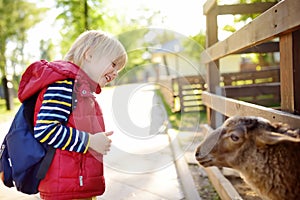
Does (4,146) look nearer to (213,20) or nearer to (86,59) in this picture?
(86,59)

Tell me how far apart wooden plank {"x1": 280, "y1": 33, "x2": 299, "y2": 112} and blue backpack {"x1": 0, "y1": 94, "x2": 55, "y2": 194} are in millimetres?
1237

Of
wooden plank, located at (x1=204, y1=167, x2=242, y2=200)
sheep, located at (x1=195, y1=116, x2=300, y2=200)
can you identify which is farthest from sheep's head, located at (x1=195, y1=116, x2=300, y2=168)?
wooden plank, located at (x1=204, y1=167, x2=242, y2=200)

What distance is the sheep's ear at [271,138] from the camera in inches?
54.7

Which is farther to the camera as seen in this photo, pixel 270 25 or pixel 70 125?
pixel 270 25

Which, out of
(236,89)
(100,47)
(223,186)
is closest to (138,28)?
(100,47)

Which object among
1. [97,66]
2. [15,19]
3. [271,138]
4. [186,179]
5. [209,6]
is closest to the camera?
[271,138]

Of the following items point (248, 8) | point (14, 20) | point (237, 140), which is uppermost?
point (14, 20)

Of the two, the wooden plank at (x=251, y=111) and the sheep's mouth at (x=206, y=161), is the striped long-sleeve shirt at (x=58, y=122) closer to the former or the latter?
the sheep's mouth at (x=206, y=161)

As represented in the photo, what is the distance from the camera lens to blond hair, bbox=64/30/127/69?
1746 mm

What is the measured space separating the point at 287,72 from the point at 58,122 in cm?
119

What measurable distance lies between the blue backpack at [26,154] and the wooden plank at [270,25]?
1.28m

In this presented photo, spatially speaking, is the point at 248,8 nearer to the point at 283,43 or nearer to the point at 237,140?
the point at 283,43

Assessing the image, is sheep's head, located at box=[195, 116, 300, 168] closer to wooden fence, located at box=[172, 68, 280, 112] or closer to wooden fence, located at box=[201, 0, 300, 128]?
wooden fence, located at box=[201, 0, 300, 128]

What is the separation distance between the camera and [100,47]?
175cm
